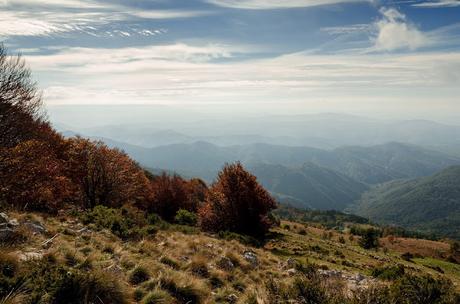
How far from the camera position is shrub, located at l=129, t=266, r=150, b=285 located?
984 cm

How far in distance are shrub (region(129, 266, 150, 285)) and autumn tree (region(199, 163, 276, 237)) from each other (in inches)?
906

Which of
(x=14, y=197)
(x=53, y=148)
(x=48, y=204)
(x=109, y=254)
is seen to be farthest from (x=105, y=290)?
(x=53, y=148)

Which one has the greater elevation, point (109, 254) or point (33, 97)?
point (33, 97)

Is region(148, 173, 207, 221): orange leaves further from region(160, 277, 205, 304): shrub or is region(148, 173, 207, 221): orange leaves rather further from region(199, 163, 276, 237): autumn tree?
region(160, 277, 205, 304): shrub

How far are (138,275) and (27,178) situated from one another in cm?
1780

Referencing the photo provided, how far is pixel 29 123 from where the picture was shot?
965 inches

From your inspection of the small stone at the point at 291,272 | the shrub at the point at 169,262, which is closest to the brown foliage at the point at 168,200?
the small stone at the point at 291,272

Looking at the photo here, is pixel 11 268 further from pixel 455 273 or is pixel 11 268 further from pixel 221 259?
pixel 455 273

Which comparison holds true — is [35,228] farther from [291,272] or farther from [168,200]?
[168,200]

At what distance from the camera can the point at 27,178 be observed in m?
23.6

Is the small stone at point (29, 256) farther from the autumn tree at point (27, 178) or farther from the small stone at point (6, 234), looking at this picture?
the autumn tree at point (27, 178)

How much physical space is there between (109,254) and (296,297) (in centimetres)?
637

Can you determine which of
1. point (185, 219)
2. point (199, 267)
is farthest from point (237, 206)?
point (199, 267)

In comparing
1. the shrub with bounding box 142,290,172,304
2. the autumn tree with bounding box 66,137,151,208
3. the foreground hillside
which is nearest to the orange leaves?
the autumn tree with bounding box 66,137,151,208
